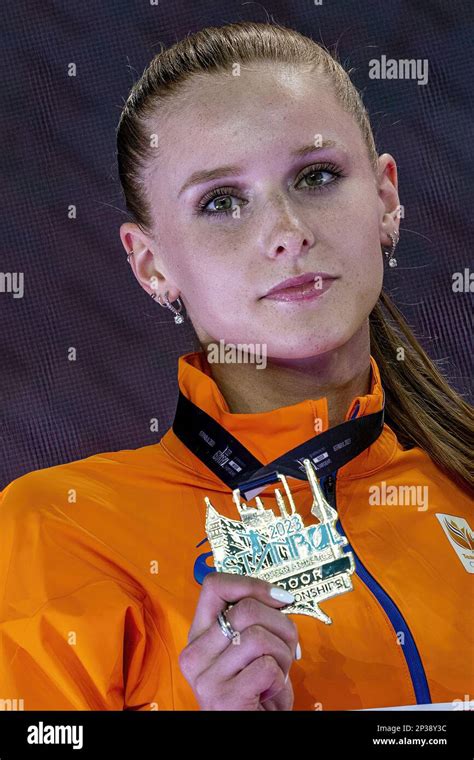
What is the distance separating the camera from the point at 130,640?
117 cm

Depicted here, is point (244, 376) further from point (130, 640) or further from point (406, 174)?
point (406, 174)

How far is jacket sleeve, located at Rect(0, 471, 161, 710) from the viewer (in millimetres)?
1115

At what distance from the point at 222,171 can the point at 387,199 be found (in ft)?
0.84

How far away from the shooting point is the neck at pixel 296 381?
1.29 m

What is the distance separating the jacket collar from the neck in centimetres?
2

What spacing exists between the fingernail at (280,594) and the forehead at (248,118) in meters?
0.46

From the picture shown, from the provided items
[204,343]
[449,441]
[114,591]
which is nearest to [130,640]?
[114,591]

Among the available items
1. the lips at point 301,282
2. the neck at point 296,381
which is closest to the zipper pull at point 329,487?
the neck at point 296,381

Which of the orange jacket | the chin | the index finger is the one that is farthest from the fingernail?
the chin

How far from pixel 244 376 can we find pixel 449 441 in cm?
29

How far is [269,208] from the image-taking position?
1.18 m

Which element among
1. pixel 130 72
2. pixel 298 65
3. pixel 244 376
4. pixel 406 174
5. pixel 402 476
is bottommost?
pixel 402 476

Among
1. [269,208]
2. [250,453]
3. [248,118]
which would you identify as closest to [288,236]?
[269,208]

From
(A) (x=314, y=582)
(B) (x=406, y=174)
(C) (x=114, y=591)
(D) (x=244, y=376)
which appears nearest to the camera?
(A) (x=314, y=582)
